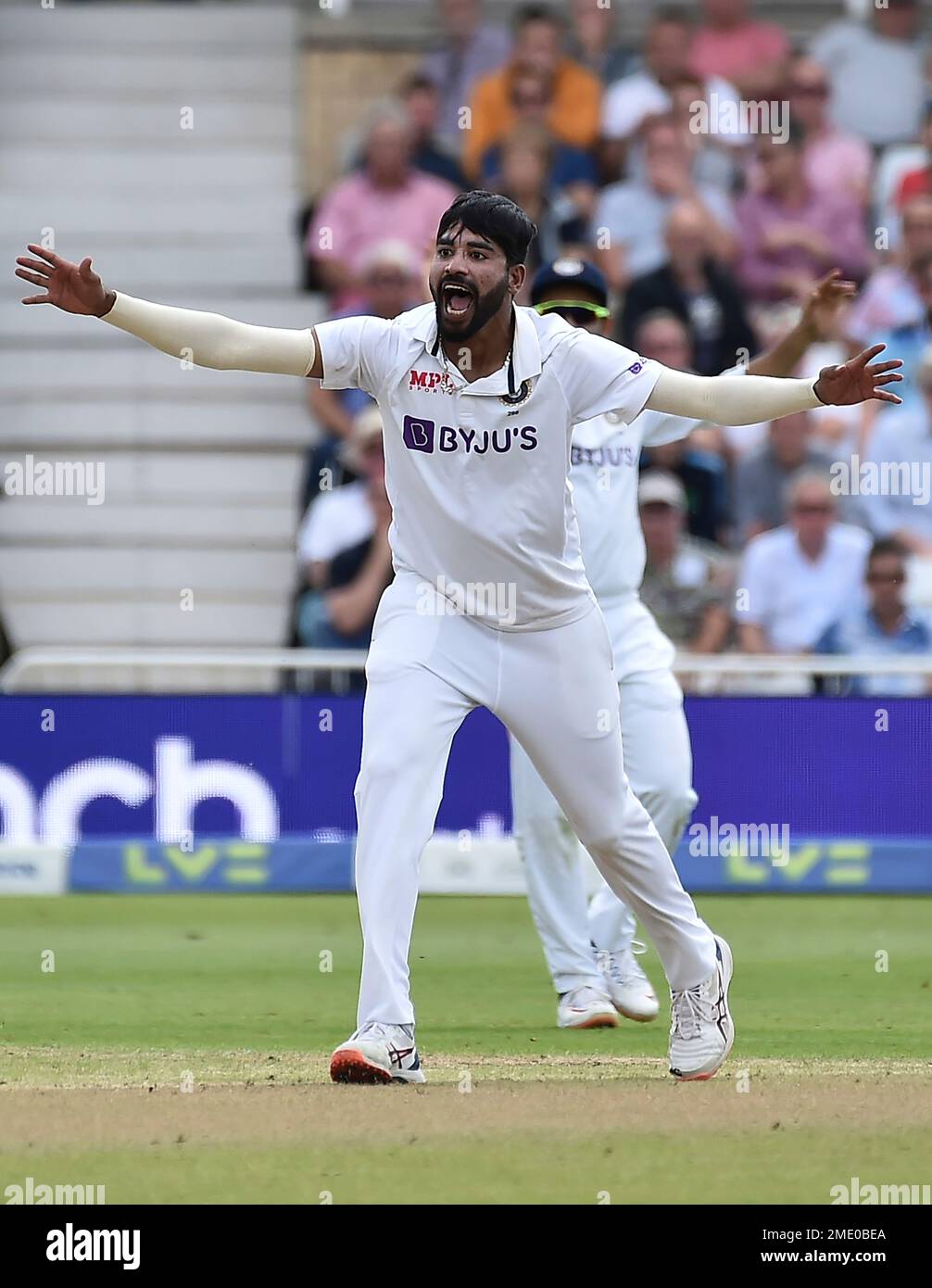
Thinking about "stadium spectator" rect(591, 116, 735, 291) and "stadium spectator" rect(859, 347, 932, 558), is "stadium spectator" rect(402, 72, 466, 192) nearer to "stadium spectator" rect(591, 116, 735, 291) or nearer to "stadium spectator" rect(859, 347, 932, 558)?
"stadium spectator" rect(591, 116, 735, 291)

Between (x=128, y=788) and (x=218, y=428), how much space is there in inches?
203

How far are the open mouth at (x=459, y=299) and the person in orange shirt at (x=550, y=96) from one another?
10890 millimetres

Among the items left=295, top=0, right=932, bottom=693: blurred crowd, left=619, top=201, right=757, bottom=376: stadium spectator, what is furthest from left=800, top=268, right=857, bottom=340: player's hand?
left=619, top=201, right=757, bottom=376: stadium spectator

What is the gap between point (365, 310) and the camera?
16516 millimetres

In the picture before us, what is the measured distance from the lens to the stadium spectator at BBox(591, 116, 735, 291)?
1675 centimetres

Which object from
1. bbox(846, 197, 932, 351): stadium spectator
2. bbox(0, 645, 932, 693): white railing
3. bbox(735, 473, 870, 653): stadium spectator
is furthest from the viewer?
bbox(846, 197, 932, 351): stadium spectator

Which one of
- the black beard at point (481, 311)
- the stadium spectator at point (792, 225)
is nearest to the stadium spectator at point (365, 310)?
the stadium spectator at point (792, 225)

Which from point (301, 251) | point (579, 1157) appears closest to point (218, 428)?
point (301, 251)

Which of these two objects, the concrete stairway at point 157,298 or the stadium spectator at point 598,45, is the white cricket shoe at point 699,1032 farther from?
the stadium spectator at point 598,45

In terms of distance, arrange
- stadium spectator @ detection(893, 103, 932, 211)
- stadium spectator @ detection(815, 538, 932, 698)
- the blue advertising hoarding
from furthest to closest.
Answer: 1. stadium spectator @ detection(893, 103, 932, 211)
2. stadium spectator @ detection(815, 538, 932, 698)
3. the blue advertising hoarding

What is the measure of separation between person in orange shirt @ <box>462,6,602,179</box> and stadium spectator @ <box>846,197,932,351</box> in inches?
90.6

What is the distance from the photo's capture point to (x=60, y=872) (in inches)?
527

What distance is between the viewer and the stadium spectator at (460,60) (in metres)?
17.7
